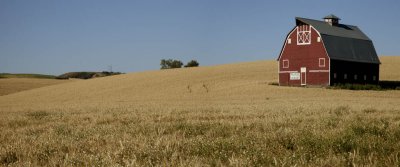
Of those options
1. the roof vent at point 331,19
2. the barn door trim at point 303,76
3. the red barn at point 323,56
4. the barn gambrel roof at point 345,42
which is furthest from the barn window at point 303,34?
the roof vent at point 331,19

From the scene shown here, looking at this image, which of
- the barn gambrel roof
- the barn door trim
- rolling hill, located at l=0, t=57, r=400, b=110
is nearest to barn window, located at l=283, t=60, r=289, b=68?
the barn door trim

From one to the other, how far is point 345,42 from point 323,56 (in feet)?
18.6

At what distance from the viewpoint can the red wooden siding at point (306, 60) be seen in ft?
188

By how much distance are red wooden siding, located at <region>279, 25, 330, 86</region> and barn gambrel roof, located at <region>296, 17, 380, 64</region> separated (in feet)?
3.35

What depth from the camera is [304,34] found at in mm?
58688

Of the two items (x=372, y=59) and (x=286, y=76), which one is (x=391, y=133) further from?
(x=372, y=59)

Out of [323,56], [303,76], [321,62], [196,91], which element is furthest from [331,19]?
[196,91]

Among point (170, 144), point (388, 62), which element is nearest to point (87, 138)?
point (170, 144)

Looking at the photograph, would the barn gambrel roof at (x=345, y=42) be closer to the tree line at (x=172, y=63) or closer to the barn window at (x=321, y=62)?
the barn window at (x=321, y=62)

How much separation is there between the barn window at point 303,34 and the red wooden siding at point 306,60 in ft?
1.36

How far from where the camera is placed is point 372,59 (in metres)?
65.3

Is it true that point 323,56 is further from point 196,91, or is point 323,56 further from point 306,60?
point 196,91

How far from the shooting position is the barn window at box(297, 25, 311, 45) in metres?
58.2

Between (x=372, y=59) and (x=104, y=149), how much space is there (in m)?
63.0
